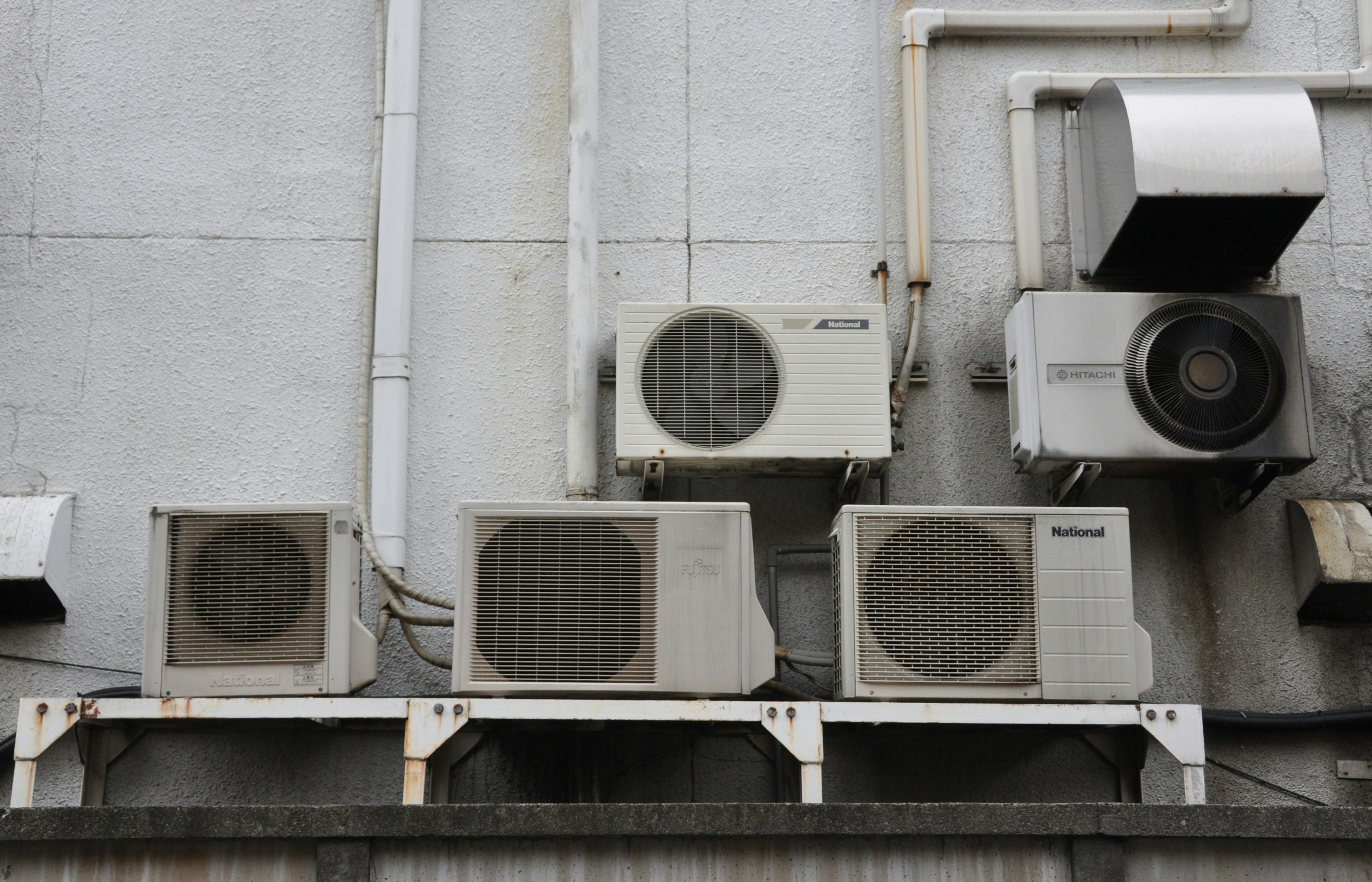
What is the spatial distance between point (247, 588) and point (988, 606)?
2.13m

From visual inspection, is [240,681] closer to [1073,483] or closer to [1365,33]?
[1073,483]

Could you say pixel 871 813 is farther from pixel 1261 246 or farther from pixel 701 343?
pixel 1261 246

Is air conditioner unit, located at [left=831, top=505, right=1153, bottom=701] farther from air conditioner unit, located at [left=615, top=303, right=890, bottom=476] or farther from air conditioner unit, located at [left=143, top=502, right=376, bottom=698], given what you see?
air conditioner unit, located at [left=143, top=502, right=376, bottom=698]

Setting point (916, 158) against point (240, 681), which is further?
point (916, 158)

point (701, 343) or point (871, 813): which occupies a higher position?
point (701, 343)

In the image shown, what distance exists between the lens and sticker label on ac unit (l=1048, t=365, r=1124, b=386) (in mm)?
4184

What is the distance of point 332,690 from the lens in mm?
3592

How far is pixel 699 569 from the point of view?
362cm

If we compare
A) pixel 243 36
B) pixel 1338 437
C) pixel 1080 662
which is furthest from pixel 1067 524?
pixel 243 36

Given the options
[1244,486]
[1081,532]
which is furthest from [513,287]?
[1244,486]

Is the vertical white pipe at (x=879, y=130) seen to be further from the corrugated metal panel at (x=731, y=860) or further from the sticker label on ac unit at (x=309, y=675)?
the sticker label on ac unit at (x=309, y=675)

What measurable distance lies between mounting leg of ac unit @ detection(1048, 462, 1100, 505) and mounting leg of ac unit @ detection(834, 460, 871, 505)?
2.16 ft

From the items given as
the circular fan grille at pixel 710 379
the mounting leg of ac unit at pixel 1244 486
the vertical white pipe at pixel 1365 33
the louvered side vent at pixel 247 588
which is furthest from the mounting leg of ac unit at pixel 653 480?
the vertical white pipe at pixel 1365 33

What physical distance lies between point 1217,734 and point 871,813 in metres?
1.75
